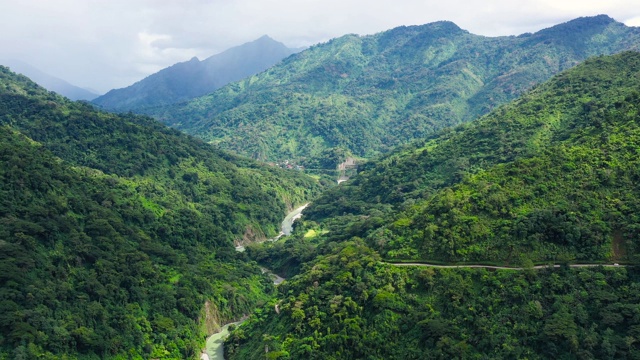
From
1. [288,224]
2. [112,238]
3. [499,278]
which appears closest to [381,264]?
[499,278]

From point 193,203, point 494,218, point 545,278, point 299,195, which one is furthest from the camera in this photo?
point 299,195

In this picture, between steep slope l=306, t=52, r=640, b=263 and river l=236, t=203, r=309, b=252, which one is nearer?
steep slope l=306, t=52, r=640, b=263

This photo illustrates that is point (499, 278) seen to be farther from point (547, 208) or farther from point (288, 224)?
point (288, 224)

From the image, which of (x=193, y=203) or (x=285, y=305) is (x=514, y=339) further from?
(x=193, y=203)

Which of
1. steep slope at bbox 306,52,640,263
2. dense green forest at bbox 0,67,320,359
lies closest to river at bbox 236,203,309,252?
dense green forest at bbox 0,67,320,359

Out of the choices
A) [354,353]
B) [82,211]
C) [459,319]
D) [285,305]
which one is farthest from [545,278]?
[82,211]

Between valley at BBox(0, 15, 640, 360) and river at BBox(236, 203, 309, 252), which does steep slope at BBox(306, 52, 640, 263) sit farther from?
river at BBox(236, 203, 309, 252)

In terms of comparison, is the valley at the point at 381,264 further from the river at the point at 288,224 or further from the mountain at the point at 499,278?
the river at the point at 288,224
